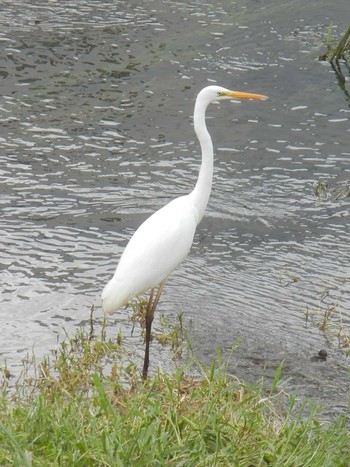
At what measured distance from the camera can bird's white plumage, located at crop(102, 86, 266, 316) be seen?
19.6 ft

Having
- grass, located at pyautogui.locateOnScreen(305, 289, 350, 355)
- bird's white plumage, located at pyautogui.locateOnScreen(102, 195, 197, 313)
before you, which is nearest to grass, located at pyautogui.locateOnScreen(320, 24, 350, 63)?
grass, located at pyautogui.locateOnScreen(305, 289, 350, 355)

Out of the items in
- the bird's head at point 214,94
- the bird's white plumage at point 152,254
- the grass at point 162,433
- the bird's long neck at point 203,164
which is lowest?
the grass at point 162,433

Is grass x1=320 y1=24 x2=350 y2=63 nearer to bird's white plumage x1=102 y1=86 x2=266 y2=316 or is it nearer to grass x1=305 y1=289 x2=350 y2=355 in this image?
grass x1=305 y1=289 x2=350 y2=355

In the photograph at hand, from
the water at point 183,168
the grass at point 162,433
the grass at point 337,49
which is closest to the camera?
the grass at point 162,433

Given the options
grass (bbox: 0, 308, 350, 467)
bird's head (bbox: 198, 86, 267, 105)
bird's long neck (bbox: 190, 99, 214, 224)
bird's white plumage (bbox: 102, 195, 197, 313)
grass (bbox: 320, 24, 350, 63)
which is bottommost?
grass (bbox: 0, 308, 350, 467)

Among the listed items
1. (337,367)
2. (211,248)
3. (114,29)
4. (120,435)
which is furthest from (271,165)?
(120,435)

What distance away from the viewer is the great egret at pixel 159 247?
5965 millimetres

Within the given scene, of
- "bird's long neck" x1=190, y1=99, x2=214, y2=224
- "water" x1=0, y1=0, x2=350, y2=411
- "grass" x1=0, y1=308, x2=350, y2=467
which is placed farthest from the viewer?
"water" x1=0, y1=0, x2=350, y2=411

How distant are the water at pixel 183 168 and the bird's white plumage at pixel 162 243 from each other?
2.12 feet

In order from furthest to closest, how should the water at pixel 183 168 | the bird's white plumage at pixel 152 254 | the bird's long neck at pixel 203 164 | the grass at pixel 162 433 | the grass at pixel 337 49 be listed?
1. the grass at pixel 337 49
2. the water at pixel 183 168
3. the bird's long neck at pixel 203 164
4. the bird's white plumage at pixel 152 254
5. the grass at pixel 162 433

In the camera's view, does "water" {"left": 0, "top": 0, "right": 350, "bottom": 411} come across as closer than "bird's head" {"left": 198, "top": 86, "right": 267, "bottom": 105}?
No

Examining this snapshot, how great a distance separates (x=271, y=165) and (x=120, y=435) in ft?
19.3

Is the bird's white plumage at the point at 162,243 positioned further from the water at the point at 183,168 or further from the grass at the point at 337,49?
the grass at the point at 337,49

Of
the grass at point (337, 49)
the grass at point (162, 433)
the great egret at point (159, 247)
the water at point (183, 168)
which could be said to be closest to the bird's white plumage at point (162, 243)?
the great egret at point (159, 247)
